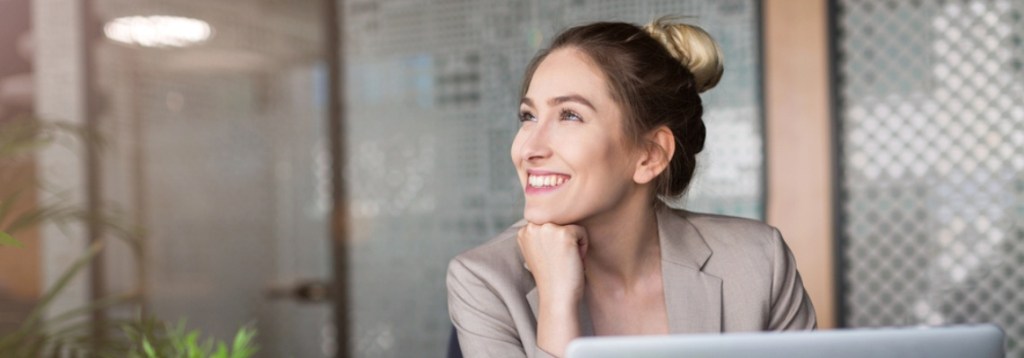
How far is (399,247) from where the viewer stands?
2.99 meters

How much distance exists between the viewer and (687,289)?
154 cm

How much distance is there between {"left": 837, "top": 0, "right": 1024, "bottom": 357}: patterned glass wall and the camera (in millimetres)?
2344

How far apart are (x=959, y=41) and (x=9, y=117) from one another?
2.90 metres

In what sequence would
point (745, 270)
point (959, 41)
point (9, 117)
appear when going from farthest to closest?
point (9, 117)
point (959, 41)
point (745, 270)

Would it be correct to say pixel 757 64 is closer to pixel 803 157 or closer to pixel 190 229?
pixel 803 157

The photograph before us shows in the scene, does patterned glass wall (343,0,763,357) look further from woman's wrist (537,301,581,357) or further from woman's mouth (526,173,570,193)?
woman's wrist (537,301,581,357)

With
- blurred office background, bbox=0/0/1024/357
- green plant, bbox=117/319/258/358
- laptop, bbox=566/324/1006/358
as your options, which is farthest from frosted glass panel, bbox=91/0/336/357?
laptop, bbox=566/324/1006/358

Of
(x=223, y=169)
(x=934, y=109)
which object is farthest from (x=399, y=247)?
(x=934, y=109)

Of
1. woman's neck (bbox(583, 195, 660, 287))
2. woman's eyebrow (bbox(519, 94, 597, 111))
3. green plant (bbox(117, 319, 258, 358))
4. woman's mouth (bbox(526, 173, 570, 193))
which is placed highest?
woman's eyebrow (bbox(519, 94, 597, 111))

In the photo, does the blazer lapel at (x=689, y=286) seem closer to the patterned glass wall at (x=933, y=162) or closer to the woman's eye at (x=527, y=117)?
the woman's eye at (x=527, y=117)

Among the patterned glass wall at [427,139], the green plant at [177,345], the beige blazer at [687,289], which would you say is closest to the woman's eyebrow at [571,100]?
the beige blazer at [687,289]

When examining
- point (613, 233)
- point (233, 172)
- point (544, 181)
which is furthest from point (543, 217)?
point (233, 172)

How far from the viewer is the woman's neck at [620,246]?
1.60 meters

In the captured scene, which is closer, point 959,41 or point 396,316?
point 959,41
